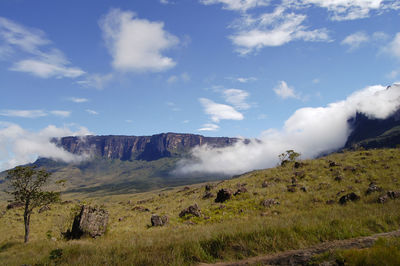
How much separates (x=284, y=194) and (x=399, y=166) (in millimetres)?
14660

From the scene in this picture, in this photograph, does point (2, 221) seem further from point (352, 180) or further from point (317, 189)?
point (352, 180)

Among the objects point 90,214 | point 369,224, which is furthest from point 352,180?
point 90,214

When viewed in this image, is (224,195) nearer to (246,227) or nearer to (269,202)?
(269,202)

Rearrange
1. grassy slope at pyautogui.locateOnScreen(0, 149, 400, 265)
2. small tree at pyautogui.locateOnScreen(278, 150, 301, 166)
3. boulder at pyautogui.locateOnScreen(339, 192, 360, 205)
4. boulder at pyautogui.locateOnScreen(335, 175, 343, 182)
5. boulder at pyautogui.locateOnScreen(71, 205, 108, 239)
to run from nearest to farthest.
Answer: grassy slope at pyautogui.locateOnScreen(0, 149, 400, 265) → boulder at pyautogui.locateOnScreen(339, 192, 360, 205) → boulder at pyautogui.locateOnScreen(71, 205, 108, 239) → boulder at pyautogui.locateOnScreen(335, 175, 343, 182) → small tree at pyautogui.locateOnScreen(278, 150, 301, 166)

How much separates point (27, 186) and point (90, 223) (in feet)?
31.1

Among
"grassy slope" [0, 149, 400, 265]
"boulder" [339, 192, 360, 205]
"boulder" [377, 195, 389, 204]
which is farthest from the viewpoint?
"boulder" [339, 192, 360, 205]

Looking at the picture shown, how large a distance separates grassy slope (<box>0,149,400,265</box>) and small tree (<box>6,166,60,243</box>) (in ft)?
12.0

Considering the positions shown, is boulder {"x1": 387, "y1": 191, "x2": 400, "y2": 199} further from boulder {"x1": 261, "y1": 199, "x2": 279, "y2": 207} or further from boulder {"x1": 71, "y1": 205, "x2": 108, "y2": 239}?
boulder {"x1": 71, "y1": 205, "x2": 108, "y2": 239}

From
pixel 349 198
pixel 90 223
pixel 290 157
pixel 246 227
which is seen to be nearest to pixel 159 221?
pixel 90 223

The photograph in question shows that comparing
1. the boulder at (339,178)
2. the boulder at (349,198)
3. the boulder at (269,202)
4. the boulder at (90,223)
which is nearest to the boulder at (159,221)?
the boulder at (90,223)

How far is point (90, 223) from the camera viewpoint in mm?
20047

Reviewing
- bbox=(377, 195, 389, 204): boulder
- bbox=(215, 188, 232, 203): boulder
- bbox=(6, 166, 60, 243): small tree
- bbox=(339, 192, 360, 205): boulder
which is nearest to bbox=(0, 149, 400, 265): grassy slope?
bbox=(339, 192, 360, 205): boulder

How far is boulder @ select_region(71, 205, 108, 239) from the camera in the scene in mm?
19594

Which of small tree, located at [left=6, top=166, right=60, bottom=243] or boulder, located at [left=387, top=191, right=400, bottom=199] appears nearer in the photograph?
boulder, located at [left=387, top=191, right=400, bottom=199]
